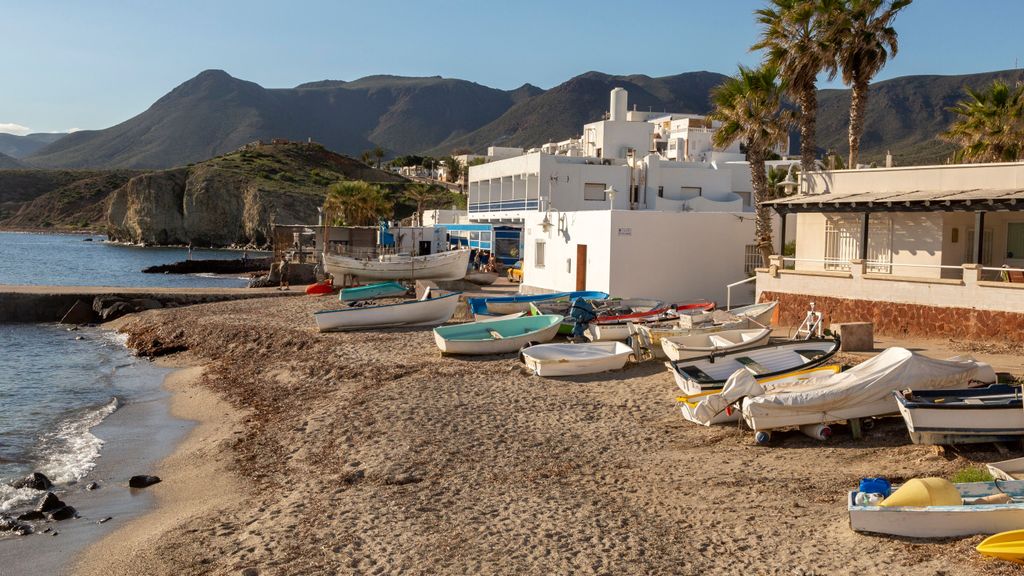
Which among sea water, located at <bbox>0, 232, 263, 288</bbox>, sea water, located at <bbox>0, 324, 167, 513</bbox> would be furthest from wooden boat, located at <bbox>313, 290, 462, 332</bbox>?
sea water, located at <bbox>0, 232, 263, 288</bbox>

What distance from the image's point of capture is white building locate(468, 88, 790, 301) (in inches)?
1078

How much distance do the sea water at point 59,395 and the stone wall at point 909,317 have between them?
668 inches

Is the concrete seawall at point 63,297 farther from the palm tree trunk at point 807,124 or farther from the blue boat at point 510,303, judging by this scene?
the palm tree trunk at point 807,124

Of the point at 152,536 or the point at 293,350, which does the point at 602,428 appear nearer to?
the point at 152,536

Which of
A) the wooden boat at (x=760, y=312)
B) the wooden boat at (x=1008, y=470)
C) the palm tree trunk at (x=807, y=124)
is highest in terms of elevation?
the palm tree trunk at (x=807, y=124)

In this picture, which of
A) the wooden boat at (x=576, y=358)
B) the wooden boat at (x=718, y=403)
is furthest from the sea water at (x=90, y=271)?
the wooden boat at (x=718, y=403)

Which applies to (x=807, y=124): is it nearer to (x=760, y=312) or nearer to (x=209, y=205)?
(x=760, y=312)

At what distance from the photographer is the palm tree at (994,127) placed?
29266 mm

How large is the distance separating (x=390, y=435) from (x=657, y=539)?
6.21 meters

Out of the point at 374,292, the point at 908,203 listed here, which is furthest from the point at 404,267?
the point at 908,203

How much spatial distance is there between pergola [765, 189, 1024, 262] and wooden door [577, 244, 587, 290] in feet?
24.3

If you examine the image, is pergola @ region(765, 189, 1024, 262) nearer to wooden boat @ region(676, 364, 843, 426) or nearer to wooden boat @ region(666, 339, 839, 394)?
wooden boat @ region(666, 339, 839, 394)

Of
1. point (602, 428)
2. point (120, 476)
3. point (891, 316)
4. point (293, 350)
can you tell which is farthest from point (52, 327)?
point (891, 316)

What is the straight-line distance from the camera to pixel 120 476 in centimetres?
1430
